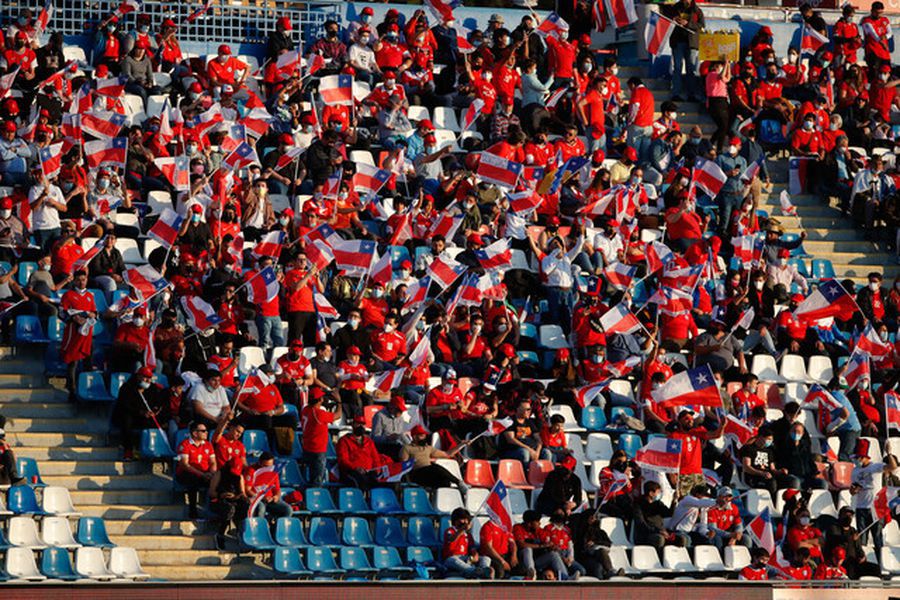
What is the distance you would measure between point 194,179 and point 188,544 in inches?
231

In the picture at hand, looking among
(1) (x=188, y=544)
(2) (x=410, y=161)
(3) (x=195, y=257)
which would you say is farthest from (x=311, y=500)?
(2) (x=410, y=161)

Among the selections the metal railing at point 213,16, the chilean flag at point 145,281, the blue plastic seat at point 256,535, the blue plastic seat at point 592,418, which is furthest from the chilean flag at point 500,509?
the metal railing at point 213,16

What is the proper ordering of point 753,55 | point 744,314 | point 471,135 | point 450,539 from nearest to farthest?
point 450,539 < point 744,314 < point 471,135 < point 753,55

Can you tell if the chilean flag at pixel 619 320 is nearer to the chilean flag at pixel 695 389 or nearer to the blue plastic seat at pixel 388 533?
the chilean flag at pixel 695 389

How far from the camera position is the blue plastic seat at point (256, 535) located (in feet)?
85.3

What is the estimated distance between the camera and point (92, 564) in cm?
2506

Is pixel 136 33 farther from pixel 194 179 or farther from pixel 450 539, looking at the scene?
pixel 450 539

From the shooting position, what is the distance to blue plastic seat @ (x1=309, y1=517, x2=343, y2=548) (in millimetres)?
26391

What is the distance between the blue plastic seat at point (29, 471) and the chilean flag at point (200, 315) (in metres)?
2.88

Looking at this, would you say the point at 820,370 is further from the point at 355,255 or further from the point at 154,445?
the point at 154,445

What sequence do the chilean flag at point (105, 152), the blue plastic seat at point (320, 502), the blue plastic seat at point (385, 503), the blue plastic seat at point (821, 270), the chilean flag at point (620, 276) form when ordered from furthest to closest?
the blue plastic seat at point (821, 270) < the chilean flag at point (620, 276) < the chilean flag at point (105, 152) < the blue plastic seat at point (385, 503) < the blue plastic seat at point (320, 502)

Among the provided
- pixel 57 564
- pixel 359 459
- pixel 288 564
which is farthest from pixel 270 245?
pixel 57 564

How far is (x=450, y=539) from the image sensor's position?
1029 inches

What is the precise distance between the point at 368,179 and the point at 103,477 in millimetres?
6007
